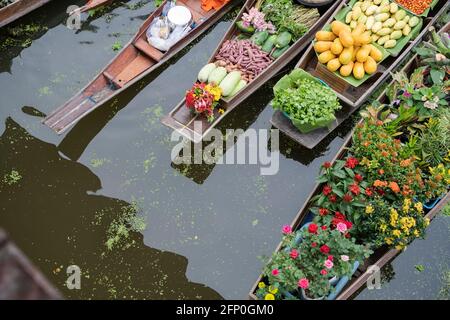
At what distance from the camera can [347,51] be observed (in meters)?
5.81

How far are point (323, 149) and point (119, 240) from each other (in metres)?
2.82

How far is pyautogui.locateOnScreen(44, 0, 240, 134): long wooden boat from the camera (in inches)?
234

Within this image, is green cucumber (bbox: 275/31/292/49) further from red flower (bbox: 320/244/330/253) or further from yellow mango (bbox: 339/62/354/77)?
red flower (bbox: 320/244/330/253)

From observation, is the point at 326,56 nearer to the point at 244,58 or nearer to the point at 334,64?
the point at 334,64

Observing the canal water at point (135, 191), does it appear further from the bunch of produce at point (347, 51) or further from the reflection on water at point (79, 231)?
the bunch of produce at point (347, 51)

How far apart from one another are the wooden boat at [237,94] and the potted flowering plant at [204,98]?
0.12 metres

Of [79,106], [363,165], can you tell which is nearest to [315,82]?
[363,165]

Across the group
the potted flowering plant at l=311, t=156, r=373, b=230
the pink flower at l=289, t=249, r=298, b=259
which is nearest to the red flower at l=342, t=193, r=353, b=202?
the potted flowering plant at l=311, t=156, r=373, b=230

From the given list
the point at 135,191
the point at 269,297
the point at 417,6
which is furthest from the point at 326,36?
the point at 269,297

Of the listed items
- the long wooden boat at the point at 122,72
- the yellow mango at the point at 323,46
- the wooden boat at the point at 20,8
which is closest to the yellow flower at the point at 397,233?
the yellow mango at the point at 323,46

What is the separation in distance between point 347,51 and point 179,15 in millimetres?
2257

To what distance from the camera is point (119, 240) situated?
19.1ft

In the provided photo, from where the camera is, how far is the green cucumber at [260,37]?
639 centimetres

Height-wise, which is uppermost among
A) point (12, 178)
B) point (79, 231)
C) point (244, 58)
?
point (244, 58)
